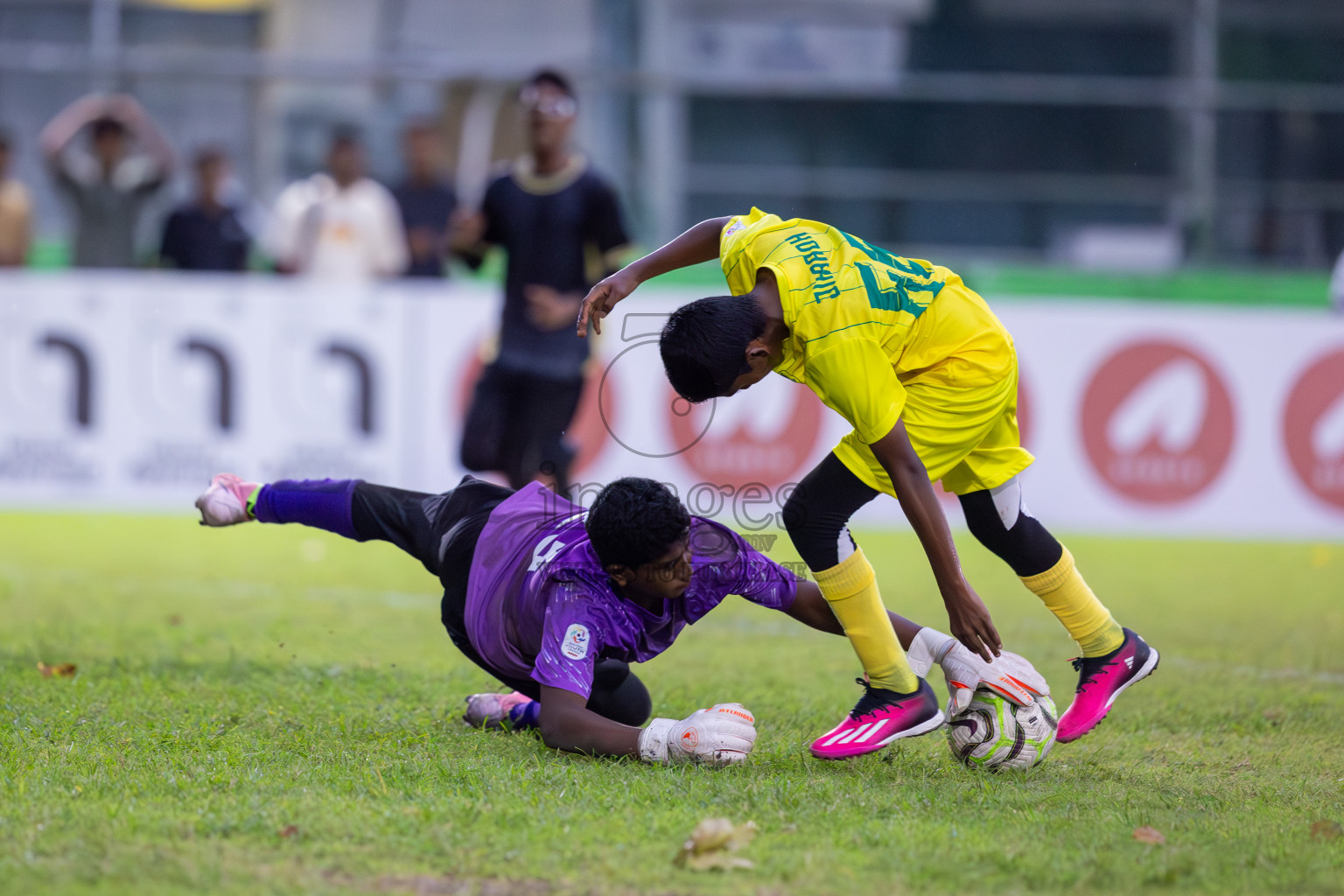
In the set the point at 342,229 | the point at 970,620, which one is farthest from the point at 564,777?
the point at 342,229

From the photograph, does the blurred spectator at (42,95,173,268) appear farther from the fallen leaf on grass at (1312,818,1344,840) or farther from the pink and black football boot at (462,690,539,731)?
the fallen leaf on grass at (1312,818,1344,840)

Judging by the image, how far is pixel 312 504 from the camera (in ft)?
14.0

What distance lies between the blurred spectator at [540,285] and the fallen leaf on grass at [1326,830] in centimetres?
428

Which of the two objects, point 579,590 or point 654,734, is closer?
point 654,734

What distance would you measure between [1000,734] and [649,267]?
162 centimetres

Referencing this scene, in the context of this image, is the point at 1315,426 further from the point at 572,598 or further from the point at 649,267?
the point at 572,598

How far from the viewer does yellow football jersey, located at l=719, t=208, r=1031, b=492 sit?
3.66 metres

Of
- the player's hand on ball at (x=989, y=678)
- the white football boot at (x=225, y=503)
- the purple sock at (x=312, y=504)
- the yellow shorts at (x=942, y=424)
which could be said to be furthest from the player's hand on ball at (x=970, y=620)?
the white football boot at (x=225, y=503)

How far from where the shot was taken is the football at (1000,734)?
3.79m

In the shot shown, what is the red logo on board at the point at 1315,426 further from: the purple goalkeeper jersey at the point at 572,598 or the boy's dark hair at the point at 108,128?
the boy's dark hair at the point at 108,128

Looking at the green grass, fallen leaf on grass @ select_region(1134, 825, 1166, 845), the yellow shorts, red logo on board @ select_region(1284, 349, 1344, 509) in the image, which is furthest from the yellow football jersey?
red logo on board @ select_region(1284, 349, 1344, 509)

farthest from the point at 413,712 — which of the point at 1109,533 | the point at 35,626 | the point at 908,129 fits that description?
the point at 908,129

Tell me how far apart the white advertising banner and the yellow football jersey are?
226 inches

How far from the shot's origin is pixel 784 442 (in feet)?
32.8
